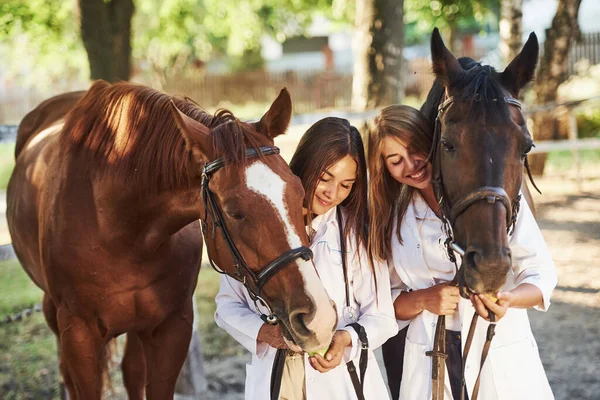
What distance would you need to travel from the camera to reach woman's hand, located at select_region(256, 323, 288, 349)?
2.30 meters

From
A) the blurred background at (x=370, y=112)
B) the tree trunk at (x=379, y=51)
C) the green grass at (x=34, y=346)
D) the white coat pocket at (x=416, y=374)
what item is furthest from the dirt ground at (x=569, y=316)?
the tree trunk at (x=379, y=51)

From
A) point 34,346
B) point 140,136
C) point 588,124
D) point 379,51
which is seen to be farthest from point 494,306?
point 588,124

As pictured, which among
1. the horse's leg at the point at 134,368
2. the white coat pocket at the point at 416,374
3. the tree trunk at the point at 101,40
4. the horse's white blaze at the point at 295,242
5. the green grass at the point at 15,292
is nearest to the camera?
the horse's white blaze at the point at 295,242

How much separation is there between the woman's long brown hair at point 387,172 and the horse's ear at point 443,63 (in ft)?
0.74

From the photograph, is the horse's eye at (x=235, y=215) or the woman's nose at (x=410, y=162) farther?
the woman's nose at (x=410, y=162)

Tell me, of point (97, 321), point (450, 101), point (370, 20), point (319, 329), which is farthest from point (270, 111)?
point (370, 20)

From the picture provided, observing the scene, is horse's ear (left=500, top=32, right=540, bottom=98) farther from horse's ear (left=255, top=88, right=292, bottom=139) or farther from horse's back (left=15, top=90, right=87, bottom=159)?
horse's back (left=15, top=90, right=87, bottom=159)

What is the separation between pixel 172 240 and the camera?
2889 millimetres

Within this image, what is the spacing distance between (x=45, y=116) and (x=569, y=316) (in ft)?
14.8

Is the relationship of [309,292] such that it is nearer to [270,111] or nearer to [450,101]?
[270,111]

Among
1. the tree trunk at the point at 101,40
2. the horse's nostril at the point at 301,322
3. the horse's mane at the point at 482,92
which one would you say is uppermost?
the tree trunk at the point at 101,40

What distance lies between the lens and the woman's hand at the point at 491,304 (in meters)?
2.20

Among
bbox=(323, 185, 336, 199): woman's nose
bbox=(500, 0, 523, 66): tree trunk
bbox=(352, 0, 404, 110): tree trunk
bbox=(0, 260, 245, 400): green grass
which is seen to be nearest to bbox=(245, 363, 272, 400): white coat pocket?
bbox=(323, 185, 336, 199): woman's nose

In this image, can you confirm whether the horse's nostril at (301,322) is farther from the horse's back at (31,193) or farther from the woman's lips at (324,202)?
the horse's back at (31,193)
